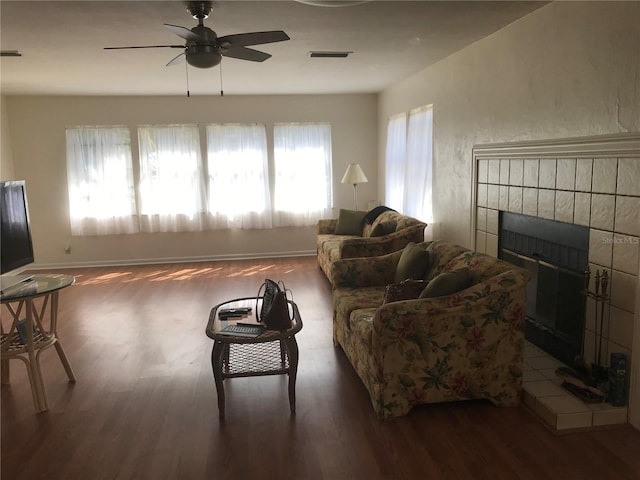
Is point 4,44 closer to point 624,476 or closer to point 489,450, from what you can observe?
point 489,450

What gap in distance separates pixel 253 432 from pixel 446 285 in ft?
4.53

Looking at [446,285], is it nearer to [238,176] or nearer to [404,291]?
[404,291]

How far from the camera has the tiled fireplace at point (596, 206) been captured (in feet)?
8.98

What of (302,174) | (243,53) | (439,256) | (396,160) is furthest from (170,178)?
(439,256)

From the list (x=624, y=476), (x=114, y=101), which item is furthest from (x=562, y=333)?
(x=114, y=101)

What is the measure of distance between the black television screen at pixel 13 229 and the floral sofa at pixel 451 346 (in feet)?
7.76

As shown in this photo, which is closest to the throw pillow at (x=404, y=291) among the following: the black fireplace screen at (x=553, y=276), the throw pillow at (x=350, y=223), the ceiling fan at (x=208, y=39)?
the black fireplace screen at (x=553, y=276)

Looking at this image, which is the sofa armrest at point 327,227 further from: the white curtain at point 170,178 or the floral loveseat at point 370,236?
the white curtain at point 170,178

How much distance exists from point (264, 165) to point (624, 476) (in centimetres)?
626

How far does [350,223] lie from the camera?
22.6ft

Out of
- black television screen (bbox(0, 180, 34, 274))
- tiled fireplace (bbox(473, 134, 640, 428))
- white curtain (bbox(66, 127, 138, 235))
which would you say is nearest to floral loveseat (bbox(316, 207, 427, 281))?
tiled fireplace (bbox(473, 134, 640, 428))

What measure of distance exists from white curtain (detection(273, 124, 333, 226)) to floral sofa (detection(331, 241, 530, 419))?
16.3 feet

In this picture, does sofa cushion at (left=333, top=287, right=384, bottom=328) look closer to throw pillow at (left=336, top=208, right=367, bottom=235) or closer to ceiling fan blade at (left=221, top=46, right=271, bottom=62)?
ceiling fan blade at (left=221, top=46, right=271, bottom=62)

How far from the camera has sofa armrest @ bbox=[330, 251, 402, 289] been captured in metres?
4.00
